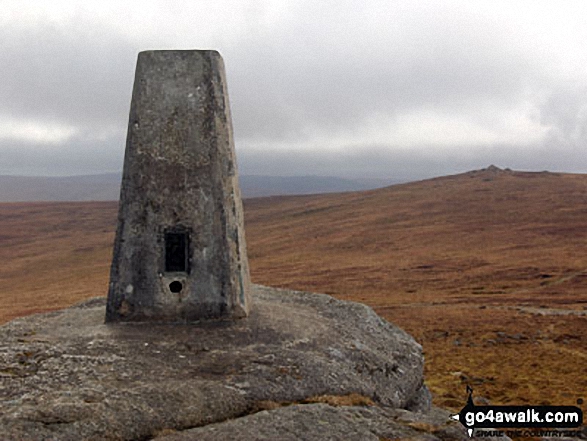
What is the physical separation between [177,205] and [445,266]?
134ft

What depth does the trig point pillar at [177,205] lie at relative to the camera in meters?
12.4

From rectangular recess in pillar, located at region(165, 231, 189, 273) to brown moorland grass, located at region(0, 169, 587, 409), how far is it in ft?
29.9

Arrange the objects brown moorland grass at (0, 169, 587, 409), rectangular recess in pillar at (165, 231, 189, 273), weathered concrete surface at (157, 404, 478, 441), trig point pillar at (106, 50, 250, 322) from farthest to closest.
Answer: brown moorland grass at (0, 169, 587, 409), rectangular recess in pillar at (165, 231, 189, 273), trig point pillar at (106, 50, 250, 322), weathered concrete surface at (157, 404, 478, 441)

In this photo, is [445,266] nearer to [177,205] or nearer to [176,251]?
[176,251]

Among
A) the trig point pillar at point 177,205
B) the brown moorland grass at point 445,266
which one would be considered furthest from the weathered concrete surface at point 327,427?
the brown moorland grass at point 445,266

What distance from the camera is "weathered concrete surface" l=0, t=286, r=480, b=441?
7.65m

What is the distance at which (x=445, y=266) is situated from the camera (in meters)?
49.6

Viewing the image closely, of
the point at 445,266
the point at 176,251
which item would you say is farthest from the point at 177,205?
the point at 445,266

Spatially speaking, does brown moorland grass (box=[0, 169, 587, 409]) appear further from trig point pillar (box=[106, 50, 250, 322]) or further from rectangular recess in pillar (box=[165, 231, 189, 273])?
rectangular recess in pillar (box=[165, 231, 189, 273])

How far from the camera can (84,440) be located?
23.2 feet

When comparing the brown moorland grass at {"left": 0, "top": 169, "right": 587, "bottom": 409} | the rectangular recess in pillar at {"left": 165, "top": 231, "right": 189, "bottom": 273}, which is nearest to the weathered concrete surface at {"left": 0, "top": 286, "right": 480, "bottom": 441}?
the rectangular recess in pillar at {"left": 165, "top": 231, "right": 189, "bottom": 273}

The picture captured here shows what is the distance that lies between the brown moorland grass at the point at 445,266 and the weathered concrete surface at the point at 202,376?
5831mm

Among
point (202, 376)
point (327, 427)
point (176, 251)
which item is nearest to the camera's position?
point (327, 427)

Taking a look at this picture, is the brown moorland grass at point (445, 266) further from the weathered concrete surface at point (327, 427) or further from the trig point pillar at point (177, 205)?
the trig point pillar at point (177, 205)
